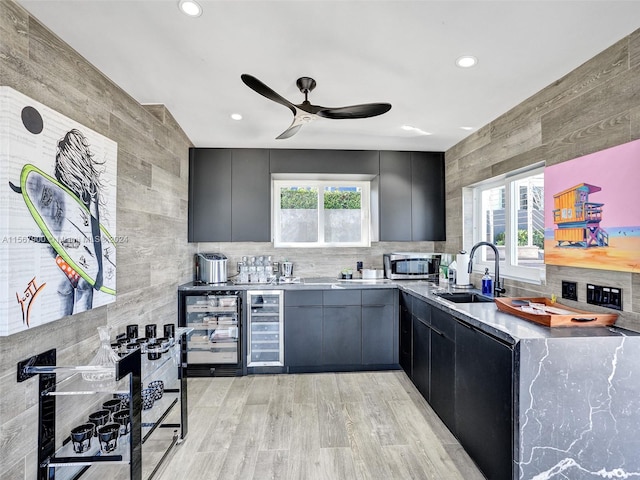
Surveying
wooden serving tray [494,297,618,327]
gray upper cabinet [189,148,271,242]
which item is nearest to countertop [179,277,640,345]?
wooden serving tray [494,297,618,327]

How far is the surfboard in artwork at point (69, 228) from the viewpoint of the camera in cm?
149

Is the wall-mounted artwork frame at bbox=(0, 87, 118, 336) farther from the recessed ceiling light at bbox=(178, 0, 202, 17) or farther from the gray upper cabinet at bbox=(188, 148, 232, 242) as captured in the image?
the gray upper cabinet at bbox=(188, 148, 232, 242)

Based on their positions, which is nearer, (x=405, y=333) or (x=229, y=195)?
(x=405, y=333)

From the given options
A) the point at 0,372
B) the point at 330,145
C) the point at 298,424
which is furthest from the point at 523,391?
the point at 330,145

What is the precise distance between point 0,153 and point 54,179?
258 mm

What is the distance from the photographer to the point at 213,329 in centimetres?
328

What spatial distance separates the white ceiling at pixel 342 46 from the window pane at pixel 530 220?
641 millimetres

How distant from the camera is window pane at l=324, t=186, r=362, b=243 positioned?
402 centimetres

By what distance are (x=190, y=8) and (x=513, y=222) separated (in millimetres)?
2747

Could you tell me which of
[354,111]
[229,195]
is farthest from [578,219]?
[229,195]

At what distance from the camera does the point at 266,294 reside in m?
3.29

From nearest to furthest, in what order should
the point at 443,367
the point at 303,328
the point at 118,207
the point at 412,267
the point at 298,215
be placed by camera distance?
the point at 118,207 < the point at 443,367 < the point at 303,328 < the point at 412,267 < the point at 298,215

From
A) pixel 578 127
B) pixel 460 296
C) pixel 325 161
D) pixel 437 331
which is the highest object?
pixel 325 161

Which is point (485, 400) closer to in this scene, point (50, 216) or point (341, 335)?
point (341, 335)
